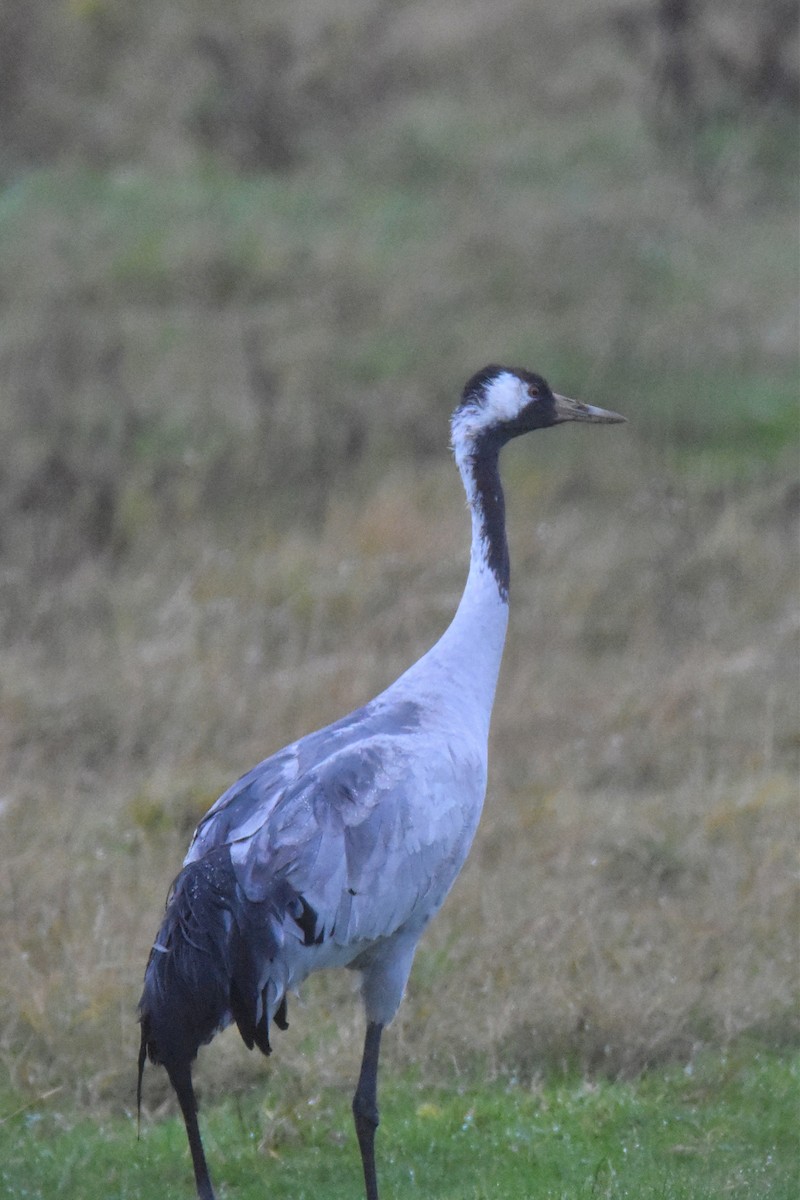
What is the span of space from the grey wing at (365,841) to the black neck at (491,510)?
60cm

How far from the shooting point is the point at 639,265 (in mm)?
14281

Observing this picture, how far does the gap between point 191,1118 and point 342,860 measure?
0.68m

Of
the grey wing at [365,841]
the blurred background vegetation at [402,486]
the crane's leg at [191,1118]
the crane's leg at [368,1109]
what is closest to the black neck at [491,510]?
the grey wing at [365,841]

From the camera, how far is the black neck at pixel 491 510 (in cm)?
517

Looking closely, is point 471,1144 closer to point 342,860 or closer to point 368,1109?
point 368,1109

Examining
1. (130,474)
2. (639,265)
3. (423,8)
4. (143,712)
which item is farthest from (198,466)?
(423,8)

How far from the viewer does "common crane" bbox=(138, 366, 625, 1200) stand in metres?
4.37

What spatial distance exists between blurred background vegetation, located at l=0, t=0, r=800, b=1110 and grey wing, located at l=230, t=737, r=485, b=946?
3.52 ft

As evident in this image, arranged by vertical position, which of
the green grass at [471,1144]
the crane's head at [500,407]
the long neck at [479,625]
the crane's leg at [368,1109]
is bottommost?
the green grass at [471,1144]

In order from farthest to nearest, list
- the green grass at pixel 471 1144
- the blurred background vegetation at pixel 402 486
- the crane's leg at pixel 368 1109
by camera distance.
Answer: the blurred background vegetation at pixel 402 486
the green grass at pixel 471 1144
the crane's leg at pixel 368 1109

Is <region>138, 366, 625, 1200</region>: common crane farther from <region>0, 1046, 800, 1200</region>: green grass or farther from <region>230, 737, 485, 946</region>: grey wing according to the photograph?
<region>0, 1046, 800, 1200</region>: green grass

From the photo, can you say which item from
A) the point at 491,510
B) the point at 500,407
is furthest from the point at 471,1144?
the point at 500,407

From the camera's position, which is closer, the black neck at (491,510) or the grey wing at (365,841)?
the grey wing at (365,841)

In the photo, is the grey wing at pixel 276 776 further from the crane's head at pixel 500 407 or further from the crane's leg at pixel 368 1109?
the crane's head at pixel 500 407
